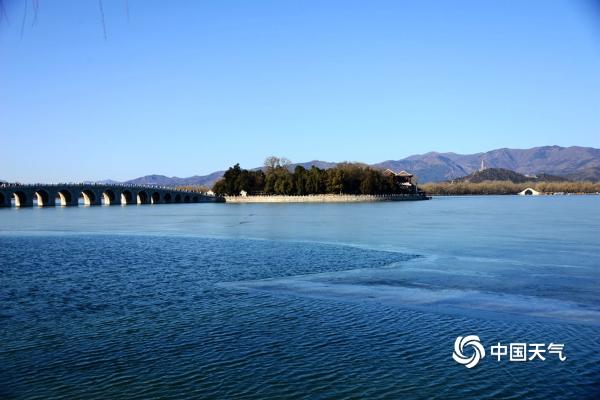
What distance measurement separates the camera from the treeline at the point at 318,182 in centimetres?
14050

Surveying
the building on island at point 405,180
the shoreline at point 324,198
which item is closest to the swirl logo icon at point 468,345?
the shoreline at point 324,198

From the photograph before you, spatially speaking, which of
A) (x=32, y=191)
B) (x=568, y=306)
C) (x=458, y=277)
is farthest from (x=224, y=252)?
(x=32, y=191)

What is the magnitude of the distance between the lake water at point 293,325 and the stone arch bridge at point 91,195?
106 meters

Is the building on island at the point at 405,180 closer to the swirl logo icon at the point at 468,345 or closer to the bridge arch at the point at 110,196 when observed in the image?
the bridge arch at the point at 110,196

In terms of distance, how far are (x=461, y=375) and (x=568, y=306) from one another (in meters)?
6.43

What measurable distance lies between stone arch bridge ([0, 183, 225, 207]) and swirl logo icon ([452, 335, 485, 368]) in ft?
401

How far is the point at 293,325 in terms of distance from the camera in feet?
43.8

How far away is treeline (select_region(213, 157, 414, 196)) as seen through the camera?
14050cm

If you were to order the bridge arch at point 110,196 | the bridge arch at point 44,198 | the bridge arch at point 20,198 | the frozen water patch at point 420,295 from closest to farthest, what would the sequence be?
the frozen water patch at point 420,295 → the bridge arch at point 20,198 → the bridge arch at point 44,198 → the bridge arch at point 110,196

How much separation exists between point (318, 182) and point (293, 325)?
423ft

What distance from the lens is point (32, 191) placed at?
123m

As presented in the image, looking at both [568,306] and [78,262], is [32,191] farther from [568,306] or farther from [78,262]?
[568,306]

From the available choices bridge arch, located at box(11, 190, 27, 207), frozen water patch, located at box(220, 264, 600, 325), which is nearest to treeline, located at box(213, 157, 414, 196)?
bridge arch, located at box(11, 190, 27, 207)

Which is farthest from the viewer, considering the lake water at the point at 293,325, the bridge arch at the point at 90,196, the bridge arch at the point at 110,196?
the bridge arch at the point at 110,196
